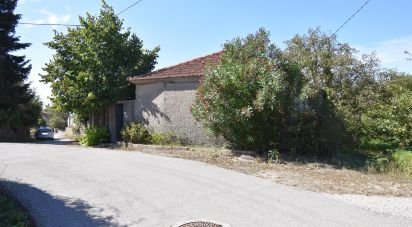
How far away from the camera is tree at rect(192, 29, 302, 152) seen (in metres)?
13.3

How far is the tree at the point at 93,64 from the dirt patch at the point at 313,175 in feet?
25.6

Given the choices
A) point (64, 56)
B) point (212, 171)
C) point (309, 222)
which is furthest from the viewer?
point (64, 56)

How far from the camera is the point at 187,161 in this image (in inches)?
530

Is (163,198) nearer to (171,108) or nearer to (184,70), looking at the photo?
(171,108)

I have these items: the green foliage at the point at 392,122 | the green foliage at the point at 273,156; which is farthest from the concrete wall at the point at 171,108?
the green foliage at the point at 392,122

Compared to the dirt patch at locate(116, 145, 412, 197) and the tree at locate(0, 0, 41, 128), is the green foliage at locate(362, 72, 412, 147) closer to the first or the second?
the dirt patch at locate(116, 145, 412, 197)

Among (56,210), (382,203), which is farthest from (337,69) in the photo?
(56,210)

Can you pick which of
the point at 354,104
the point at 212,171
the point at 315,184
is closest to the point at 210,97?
the point at 212,171

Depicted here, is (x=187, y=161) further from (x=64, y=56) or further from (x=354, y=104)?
(x=354, y=104)

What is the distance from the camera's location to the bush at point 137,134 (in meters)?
19.0

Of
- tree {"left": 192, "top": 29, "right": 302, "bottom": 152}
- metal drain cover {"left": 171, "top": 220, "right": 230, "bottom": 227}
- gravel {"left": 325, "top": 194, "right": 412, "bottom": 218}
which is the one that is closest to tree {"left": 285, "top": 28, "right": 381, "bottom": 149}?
tree {"left": 192, "top": 29, "right": 302, "bottom": 152}

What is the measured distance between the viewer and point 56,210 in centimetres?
733

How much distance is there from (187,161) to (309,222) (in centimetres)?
732

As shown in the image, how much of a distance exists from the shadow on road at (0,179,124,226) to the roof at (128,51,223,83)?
10.3 meters
